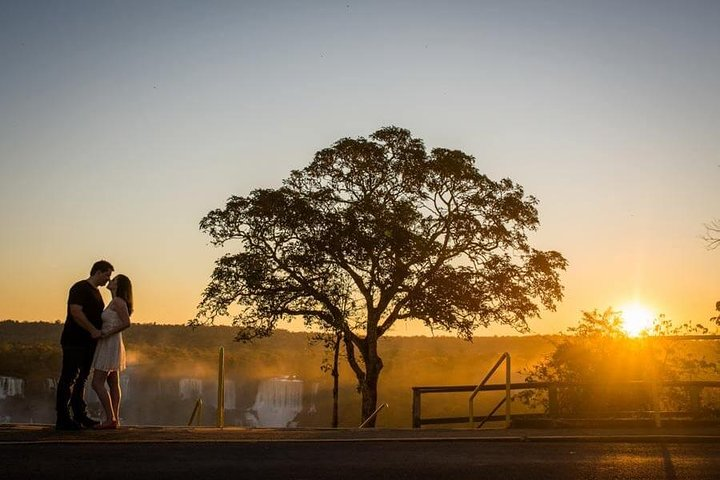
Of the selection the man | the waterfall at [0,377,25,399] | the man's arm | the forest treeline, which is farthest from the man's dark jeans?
the waterfall at [0,377,25,399]

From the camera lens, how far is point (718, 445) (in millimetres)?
15008

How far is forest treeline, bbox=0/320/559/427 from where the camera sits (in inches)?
3720

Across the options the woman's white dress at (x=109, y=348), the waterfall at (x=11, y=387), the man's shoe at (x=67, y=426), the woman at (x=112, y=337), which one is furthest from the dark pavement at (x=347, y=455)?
the waterfall at (x=11, y=387)

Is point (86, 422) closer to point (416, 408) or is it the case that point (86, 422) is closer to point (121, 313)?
point (121, 313)

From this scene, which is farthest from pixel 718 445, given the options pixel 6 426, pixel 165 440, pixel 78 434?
pixel 6 426

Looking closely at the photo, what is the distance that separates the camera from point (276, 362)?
450 ft

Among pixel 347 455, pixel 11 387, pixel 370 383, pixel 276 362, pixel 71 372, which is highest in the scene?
pixel 276 362

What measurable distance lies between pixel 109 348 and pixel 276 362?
122610 mm

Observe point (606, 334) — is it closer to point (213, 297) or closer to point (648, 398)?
point (648, 398)

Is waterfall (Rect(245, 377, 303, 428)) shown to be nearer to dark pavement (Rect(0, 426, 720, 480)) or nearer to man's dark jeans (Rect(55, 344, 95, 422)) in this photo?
man's dark jeans (Rect(55, 344, 95, 422))

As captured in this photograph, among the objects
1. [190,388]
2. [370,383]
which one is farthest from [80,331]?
[190,388]

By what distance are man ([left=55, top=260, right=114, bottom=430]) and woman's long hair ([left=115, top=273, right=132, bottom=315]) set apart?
18 cm

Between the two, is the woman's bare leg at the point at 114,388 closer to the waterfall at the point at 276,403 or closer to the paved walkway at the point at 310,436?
the paved walkway at the point at 310,436

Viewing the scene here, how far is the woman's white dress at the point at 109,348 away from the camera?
611 inches
